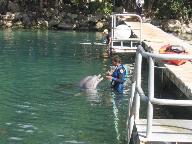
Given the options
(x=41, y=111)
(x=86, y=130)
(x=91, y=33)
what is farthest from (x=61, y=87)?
(x=91, y=33)

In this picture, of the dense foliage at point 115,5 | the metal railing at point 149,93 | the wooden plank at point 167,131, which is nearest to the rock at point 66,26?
the dense foliage at point 115,5

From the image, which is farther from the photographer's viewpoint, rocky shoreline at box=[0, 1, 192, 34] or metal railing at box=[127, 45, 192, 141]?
rocky shoreline at box=[0, 1, 192, 34]

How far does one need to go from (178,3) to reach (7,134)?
36.8m

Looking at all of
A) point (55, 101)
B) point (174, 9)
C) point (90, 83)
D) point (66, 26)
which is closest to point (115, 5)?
point (66, 26)

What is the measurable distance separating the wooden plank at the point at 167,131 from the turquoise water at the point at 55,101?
3192 millimetres

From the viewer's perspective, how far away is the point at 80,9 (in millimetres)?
51562

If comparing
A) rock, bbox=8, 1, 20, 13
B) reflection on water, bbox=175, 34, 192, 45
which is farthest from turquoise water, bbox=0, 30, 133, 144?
rock, bbox=8, 1, 20, 13

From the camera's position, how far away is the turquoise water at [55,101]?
43.4 feet

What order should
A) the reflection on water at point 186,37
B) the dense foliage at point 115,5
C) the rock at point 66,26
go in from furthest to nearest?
the rock at point 66,26
the dense foliage at point 115,5
the reflection on water at point 186,37

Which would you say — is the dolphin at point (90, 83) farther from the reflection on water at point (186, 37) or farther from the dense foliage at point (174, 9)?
the dense foliage at point (174, 9)

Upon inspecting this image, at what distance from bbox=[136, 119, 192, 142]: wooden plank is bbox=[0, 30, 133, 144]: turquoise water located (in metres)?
3.19

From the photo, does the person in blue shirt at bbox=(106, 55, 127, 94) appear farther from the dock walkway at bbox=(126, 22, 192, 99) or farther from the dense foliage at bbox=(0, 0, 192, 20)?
the dense foliage at bbox=(0, 0, 192, 20)

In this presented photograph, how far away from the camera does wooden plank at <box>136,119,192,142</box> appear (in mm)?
8516

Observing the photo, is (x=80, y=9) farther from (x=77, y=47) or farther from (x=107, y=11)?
(x=77, y=47)
